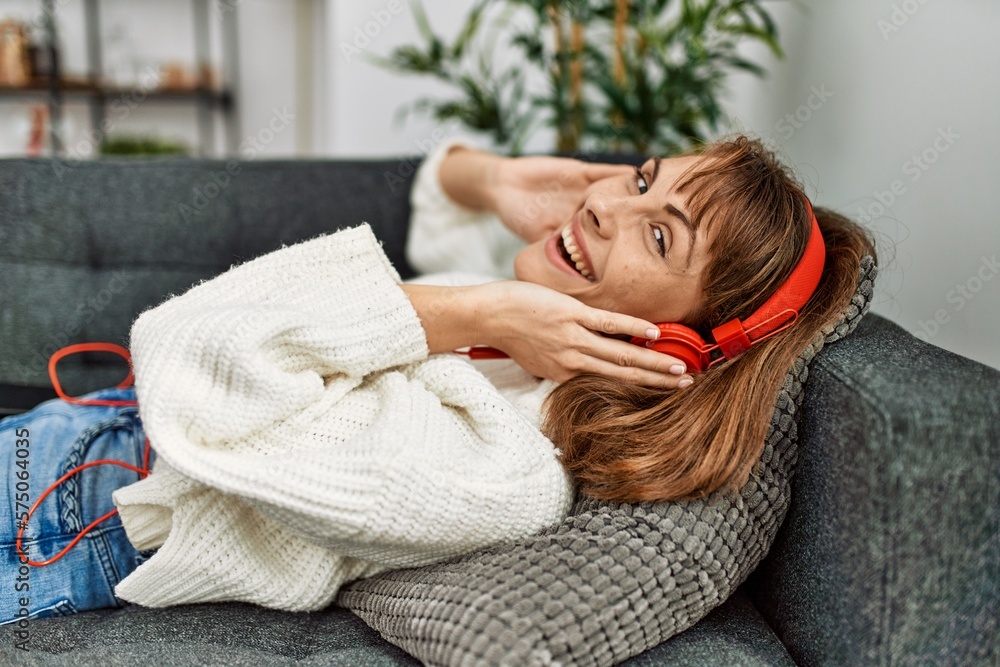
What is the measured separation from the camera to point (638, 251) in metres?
0.98

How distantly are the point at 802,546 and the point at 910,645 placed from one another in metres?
0.17

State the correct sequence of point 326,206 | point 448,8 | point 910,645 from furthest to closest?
point 448,8 → point 326,206 → point 910,645

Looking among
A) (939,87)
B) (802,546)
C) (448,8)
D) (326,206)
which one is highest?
(448,8)

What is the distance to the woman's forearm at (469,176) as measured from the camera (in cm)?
149

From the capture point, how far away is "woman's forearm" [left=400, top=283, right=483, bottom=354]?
0.97 m

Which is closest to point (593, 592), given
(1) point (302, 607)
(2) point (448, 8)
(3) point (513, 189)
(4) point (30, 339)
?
(1) point (302, 607)

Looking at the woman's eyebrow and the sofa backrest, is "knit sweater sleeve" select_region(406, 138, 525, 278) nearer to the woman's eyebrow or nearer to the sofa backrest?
the sofa backrest

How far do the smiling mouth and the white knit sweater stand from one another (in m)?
0.21

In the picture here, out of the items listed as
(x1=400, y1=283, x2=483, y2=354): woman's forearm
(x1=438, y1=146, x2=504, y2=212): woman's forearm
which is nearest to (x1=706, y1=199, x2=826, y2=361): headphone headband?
(x1=400, y1=283, x2=483, y2=354): woman's forearm

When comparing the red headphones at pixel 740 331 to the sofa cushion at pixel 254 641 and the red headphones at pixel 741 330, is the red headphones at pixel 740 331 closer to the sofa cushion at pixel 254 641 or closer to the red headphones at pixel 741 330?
the red headphones at pixel 741 330

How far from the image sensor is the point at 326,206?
1.60 m

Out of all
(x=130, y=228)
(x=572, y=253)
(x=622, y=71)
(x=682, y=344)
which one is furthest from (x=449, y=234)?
(x=622, y=71)

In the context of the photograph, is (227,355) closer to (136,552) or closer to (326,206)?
(136,552)

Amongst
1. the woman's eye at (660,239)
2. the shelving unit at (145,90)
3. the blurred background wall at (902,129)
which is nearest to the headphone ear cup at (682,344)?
the woman's eye at (660,239)
